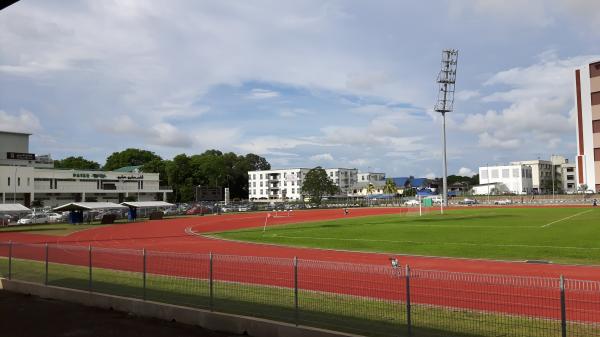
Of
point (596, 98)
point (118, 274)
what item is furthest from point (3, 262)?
point (596, 98)

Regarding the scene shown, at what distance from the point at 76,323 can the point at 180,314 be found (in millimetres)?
2312

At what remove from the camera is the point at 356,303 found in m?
12.1

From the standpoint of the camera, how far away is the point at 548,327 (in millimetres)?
9430

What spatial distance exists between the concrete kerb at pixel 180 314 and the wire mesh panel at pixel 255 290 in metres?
0.66

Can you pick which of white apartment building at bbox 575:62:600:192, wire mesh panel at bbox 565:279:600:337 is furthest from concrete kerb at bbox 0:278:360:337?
white apartment building at bbox 575:62:600:192

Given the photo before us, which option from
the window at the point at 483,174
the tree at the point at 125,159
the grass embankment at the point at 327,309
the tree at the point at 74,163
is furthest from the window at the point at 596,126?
the tree at the point at 74,163

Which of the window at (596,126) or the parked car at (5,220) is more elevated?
the window at (596,126)

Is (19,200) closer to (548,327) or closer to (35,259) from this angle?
(35,259)

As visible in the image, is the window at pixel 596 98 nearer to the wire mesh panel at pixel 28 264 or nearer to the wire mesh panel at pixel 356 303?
the wire mesh panel at pixel 356 303

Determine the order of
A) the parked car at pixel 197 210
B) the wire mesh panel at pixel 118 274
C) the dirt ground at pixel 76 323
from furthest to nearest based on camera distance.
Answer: the parked car at pixel 197 210 → the wire mesh panel at pixel 118 274 → the dirt ground at pixel 76 323

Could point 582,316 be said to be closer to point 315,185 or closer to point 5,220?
point 5,220

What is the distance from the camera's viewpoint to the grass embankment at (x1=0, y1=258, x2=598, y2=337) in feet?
31.4

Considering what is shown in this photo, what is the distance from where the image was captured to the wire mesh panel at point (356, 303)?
10023 mm

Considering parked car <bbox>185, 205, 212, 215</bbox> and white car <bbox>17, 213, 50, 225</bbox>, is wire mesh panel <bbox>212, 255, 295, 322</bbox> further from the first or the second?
parked car <bbox>185, 205, 212, 215</bbox>
